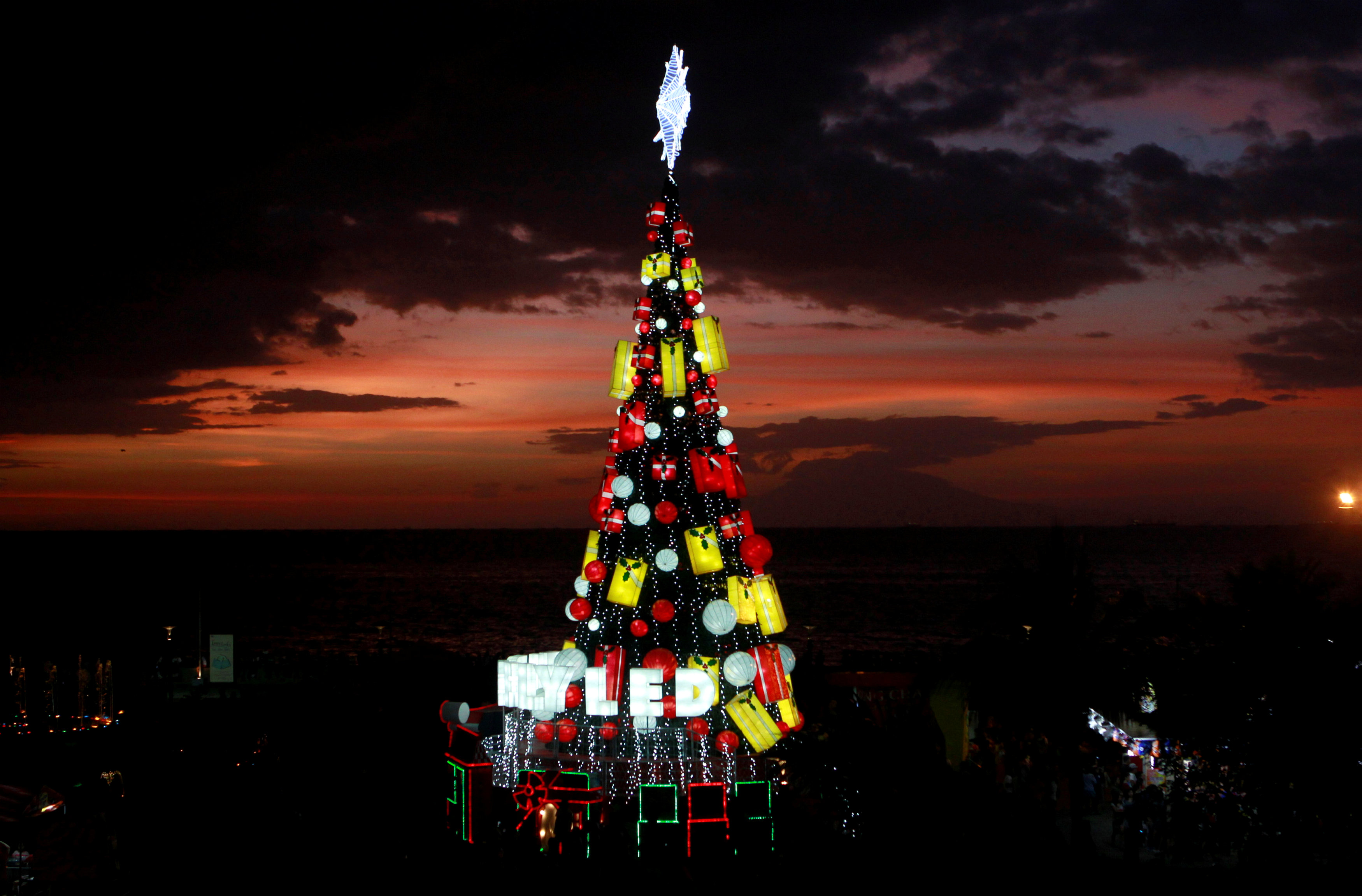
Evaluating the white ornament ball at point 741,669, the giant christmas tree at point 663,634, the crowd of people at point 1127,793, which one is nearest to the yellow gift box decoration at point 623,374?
the giant christmas tree at point 663,634

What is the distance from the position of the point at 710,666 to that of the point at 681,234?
6790 mm

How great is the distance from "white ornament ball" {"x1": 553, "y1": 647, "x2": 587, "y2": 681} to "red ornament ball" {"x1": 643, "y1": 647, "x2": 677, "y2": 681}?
39.7 inches

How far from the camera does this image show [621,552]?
15172 millimetres

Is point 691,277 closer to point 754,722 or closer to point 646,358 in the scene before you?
point 646,358

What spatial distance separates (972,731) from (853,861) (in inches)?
621

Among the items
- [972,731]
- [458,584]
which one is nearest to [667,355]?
[972,731]

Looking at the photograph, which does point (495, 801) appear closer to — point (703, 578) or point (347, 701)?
point (703, 578)

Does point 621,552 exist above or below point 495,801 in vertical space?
above

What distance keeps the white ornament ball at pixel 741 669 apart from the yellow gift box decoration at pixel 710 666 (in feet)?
0.71

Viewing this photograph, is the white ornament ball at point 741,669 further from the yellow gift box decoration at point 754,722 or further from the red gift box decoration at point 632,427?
the red gift box decoration at point 632,427

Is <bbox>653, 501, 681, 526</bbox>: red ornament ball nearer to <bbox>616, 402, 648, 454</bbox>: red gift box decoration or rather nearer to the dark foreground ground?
<bbox>616, 402, 648, 454</bbox>: red gift box decoration

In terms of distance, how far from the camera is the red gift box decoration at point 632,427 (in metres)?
15.0

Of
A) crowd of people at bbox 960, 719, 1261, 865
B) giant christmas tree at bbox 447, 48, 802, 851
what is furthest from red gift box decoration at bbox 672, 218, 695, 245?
crowd of people at bbox 960, 719, 1261, 865

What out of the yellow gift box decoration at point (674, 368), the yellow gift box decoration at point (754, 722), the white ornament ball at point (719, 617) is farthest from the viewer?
the yellow gift box decoration at point (674, 368)
